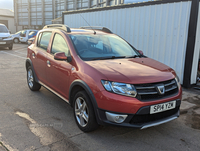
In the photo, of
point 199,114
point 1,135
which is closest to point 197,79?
point 199,114

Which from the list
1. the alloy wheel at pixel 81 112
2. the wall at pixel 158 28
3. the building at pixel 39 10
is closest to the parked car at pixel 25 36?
the building at pixel 39 10

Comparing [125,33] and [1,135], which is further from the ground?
[125,33]

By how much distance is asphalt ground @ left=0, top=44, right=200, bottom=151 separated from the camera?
296 cm

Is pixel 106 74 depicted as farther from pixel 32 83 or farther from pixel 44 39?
pixel 32 83

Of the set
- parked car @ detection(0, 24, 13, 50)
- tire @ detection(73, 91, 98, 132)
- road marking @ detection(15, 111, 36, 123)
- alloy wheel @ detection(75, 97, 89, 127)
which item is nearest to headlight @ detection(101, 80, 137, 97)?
tire @ detection(73, 91, 98, 132)

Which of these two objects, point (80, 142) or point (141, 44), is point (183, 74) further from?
point (80, 142)

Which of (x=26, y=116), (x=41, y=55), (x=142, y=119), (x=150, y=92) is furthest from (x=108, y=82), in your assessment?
(x=41, y=55)

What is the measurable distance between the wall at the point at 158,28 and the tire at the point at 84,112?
4163 mm

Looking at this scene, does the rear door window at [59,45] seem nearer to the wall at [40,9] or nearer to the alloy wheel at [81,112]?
the alloy wheel at [81,112]

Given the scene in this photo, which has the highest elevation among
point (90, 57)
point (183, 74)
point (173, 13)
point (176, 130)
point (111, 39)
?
point (173, 13)

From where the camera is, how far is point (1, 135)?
10.5 ft

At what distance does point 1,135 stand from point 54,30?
7.89 ft

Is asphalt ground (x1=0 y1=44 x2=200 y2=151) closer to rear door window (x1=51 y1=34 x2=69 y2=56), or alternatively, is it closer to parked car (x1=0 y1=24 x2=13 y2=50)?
rear door window (x1=51 y1=34 x2=69 y2=56)

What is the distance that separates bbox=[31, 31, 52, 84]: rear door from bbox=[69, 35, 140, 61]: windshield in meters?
0.99
